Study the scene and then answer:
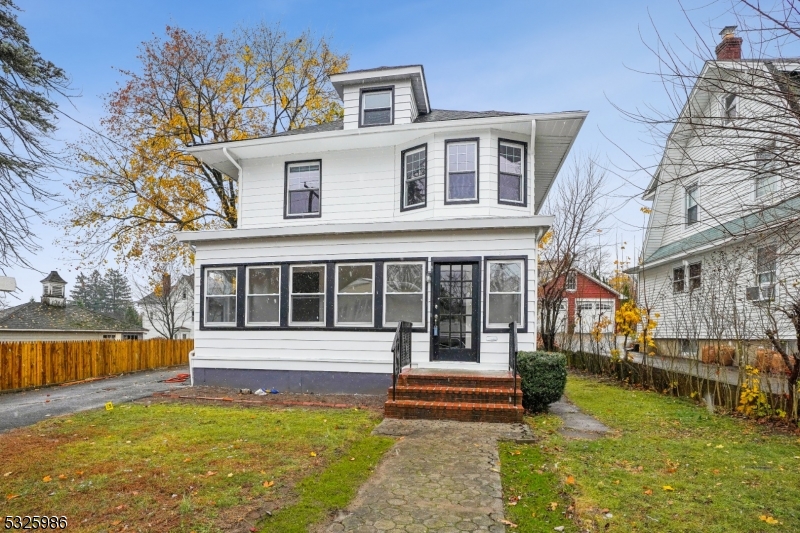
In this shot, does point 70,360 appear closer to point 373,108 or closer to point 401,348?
point 401,348

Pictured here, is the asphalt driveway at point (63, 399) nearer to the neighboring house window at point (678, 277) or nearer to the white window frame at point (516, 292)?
the white window frame at point (516, 292)

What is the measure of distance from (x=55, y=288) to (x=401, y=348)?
28561 millimetres

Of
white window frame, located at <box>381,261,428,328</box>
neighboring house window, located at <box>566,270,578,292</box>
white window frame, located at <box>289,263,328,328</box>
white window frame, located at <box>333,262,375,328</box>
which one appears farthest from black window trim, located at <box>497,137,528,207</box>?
neighboring house window, located at <box>566,270,578,292</box>

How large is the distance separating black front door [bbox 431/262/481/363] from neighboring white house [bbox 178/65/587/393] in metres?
0.02

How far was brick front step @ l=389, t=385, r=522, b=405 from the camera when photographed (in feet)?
27.6

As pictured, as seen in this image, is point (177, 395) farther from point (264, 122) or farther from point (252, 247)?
point (264, 122)

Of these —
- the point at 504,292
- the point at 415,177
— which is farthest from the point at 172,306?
the point at 504,292

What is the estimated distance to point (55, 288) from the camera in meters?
29.9

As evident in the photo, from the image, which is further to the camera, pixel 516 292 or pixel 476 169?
pixel 476 169

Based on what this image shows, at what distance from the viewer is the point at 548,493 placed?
495 centimetres

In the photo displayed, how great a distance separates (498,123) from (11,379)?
→ 44.5 feet

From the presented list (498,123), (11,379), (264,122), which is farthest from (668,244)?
(11,379)

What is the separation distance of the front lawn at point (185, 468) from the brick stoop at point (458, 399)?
67 cm

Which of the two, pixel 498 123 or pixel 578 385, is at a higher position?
pixel 498 123
